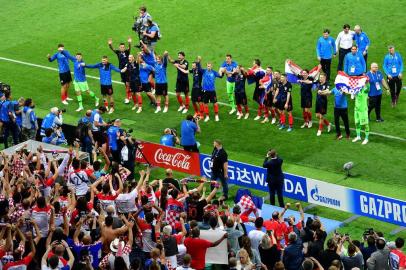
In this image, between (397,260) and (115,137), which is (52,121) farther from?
(397,260)

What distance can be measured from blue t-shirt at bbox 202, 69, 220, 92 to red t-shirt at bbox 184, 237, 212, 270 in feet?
37.2

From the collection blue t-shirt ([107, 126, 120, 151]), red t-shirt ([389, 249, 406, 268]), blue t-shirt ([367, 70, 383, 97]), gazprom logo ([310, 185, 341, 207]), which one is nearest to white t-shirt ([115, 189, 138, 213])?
gazprom logo ([310, 185, 341, 207])

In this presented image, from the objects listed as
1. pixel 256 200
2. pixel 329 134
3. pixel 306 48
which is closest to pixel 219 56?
pixel 306 48

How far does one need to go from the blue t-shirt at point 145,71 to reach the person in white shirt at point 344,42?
6.08 metres

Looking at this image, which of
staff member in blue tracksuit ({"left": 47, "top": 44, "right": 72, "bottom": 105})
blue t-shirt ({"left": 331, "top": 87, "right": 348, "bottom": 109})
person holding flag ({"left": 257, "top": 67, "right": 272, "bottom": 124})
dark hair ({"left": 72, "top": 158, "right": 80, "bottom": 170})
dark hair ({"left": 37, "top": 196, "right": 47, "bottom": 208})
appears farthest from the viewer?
staff member in blue tracksuit ({"left": 47, "top": 44, "right": 72, "bottom": 105})

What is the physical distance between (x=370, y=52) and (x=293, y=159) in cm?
753

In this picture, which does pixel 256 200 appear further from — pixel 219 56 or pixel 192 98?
pixel 219 56

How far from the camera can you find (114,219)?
737 inches

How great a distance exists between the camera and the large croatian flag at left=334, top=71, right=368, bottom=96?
26.8 metres

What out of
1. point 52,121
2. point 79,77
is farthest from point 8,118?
point 79,77

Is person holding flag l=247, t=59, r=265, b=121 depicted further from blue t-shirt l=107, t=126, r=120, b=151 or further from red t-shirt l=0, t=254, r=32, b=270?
red t-shirt l=0, t=254, r=32, b=270

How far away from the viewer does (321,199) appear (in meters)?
23.3

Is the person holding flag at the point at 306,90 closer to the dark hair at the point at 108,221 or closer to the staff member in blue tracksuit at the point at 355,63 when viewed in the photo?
the staff member in blue tracksuit at the point at 355,63

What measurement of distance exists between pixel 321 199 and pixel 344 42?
359 inches
